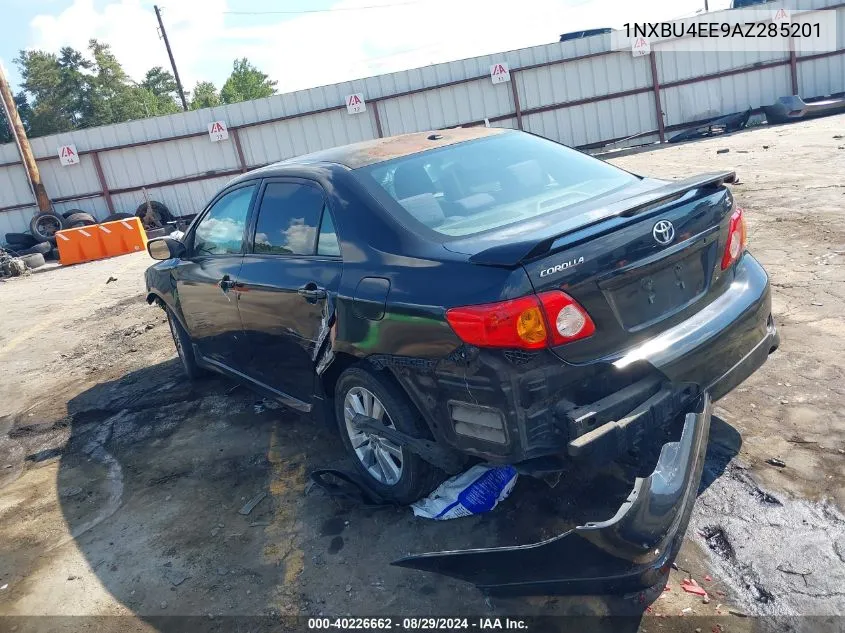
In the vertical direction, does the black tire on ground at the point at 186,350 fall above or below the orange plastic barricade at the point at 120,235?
below

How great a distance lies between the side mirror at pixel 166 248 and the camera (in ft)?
16.8

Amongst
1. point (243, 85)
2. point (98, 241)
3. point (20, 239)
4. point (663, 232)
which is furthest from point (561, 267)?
point (243, 85)

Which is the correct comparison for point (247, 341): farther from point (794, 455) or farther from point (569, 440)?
point (794, 455)

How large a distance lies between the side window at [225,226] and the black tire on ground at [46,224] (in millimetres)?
15188

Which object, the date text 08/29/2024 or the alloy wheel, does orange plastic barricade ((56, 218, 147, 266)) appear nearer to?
the alloy wheel

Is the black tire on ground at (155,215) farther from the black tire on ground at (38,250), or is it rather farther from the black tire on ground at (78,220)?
the black tire on ground at (38,250)

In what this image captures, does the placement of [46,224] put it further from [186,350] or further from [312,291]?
[312,291]

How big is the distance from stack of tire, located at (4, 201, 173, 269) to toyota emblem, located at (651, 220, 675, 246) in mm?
16517

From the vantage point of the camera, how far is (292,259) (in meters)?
3.77

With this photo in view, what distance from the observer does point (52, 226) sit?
18.3 m

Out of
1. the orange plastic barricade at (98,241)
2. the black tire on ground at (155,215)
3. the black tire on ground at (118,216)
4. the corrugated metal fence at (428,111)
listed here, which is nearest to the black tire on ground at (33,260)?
the orange plastic barricade at (98,241)

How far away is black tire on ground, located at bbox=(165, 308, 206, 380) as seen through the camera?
5555 millimetres

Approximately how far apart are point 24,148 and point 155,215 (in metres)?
3.82

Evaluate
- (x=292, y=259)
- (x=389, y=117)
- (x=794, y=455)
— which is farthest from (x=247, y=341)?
(x=389, y=117)
